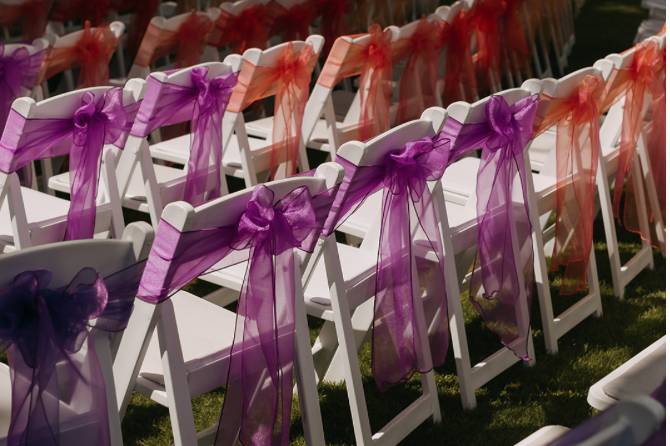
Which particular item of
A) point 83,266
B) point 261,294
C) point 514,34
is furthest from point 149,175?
point 514,34

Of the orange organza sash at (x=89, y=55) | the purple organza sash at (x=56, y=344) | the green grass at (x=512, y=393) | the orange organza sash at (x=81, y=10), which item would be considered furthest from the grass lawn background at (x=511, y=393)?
the orange organza sash at (x=81, y=10)

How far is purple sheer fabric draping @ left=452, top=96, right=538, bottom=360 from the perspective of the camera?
384cm

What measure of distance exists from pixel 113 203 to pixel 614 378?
95.2 inches

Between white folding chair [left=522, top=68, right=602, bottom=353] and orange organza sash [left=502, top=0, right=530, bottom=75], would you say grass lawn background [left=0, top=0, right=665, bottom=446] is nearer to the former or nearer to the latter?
white folding chair [left=522, top=68, right=602, bottom=353]

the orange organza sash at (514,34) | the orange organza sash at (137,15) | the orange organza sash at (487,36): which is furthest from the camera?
the orange organza sash at (514,34)

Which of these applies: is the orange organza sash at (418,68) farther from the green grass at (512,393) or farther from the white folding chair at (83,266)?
the white folding chair at (83,266)

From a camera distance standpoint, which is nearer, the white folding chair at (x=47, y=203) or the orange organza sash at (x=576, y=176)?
the white folding chair at (x=47, y=203)

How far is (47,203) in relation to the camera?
13.6ft

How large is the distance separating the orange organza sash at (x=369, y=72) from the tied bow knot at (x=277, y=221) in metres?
2.08

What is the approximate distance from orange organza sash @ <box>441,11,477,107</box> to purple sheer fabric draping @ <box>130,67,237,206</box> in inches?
76.5

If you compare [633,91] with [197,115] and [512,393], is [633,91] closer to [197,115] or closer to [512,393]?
[512,393]

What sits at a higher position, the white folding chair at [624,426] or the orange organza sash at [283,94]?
the white folding chair at [624,426]

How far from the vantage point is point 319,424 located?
3.19 m

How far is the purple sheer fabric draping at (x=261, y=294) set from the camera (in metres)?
2.71
